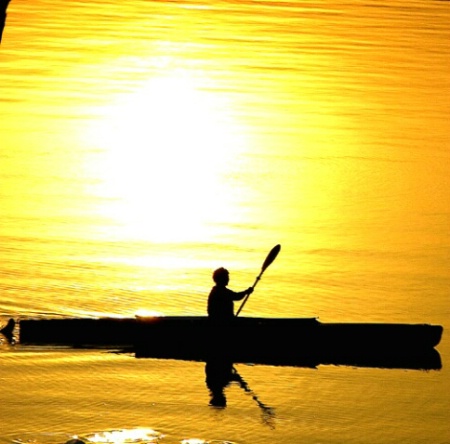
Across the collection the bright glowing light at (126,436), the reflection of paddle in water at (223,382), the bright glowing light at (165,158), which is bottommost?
the bright glowing light at (126,436)

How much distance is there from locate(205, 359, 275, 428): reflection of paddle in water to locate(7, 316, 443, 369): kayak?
0.47 feet

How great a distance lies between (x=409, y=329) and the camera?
16.0 metres

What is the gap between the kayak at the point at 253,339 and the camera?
15844 millimetres

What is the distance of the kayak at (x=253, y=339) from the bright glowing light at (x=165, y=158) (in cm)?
467

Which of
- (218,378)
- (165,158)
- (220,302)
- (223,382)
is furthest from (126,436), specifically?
(165,158)

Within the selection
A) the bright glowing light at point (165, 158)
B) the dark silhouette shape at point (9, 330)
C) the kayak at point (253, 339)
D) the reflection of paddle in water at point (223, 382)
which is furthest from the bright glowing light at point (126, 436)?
the bright glowing light at point (165, 158)

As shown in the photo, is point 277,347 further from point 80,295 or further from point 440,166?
point 440,166

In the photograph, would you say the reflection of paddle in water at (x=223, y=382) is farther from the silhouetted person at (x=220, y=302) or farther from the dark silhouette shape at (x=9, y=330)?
the dark silhouette shape at (x=9, y=330)

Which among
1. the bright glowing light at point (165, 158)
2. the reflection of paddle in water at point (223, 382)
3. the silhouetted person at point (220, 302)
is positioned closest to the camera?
the reflection of paddle in water at point (223, 382)

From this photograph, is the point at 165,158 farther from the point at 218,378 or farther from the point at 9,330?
the point at 218,378

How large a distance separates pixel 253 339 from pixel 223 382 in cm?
76

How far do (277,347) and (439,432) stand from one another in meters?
2.25

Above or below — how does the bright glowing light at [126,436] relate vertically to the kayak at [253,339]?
below

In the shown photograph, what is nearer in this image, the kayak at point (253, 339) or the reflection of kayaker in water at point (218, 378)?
the reflection of kayaker in water at point (218, 378)
